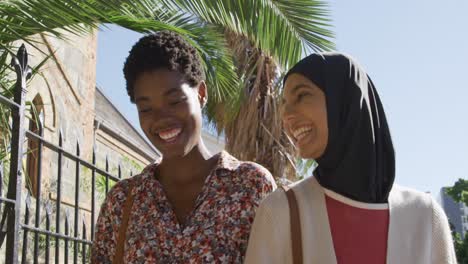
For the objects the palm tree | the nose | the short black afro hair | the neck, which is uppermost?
the palm tree

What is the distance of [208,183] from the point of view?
96.2 inches

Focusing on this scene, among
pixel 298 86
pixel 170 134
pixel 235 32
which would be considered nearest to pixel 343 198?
pixel 298 86

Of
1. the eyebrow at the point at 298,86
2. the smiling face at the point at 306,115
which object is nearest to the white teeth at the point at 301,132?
the smiling face at the point at 306,115

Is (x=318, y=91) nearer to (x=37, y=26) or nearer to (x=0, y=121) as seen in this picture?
(x=37, y=26)

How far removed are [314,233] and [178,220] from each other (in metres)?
0.56

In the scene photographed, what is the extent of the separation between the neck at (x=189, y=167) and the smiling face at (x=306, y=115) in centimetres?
48

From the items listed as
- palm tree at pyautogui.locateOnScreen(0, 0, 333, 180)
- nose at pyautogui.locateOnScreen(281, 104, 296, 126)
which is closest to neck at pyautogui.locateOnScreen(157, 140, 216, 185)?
nose at pyautogui.locateOnScreen(281, 104, 296, 126)

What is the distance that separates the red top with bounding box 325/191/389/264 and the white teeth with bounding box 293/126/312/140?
7.4 inches

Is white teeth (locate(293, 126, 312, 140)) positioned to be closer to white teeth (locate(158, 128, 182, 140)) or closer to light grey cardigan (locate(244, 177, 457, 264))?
light grey cardigan (locate(244, 177, 457, 264))

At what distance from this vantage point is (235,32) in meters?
6.29

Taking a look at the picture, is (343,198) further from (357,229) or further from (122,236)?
(122,236)

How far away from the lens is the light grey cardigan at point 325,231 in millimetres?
2029

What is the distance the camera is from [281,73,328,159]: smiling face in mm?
2076

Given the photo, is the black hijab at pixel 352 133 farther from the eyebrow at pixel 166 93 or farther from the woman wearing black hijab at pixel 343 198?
the eyebrow at pixel 166 93
